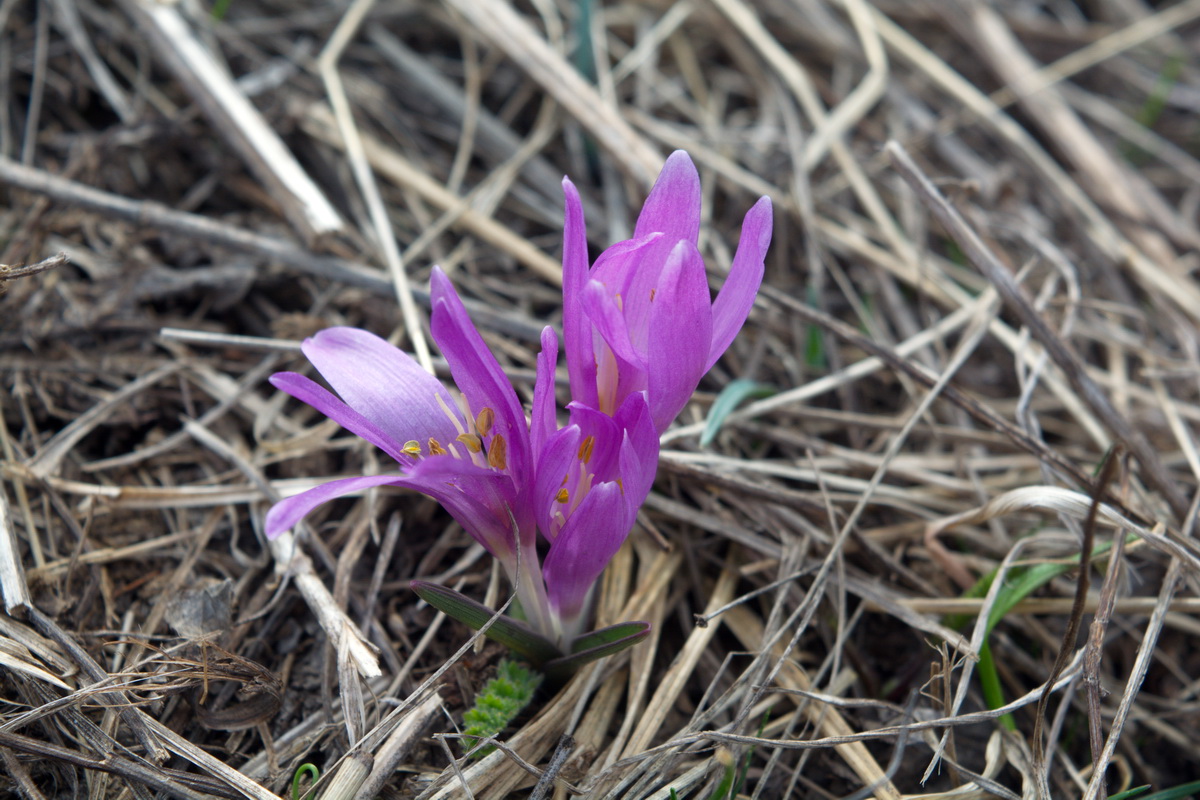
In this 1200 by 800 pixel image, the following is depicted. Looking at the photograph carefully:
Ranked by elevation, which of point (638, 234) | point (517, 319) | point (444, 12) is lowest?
point (517, 319)

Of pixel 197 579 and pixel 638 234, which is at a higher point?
pixel 638 234

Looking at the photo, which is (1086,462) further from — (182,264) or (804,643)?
(182,264)

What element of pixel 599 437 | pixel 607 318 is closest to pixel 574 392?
pixel 599 437

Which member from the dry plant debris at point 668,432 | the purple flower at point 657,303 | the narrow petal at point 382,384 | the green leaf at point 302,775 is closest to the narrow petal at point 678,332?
the purple flower at point 657,303

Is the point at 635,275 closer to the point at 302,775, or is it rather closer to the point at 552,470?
the point at 552,470

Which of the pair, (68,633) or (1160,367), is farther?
(1160,367)

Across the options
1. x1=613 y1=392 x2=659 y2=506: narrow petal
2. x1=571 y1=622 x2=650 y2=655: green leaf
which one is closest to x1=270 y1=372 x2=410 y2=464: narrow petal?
x1=613 y1=392 x2=659 y2=506: narrow petal

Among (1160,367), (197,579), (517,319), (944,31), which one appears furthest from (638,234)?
(944,31)
